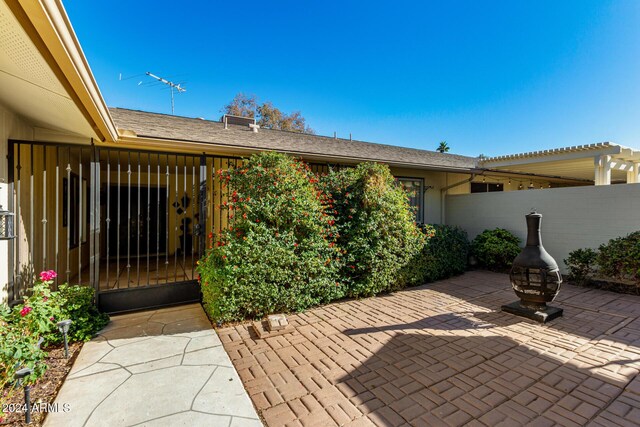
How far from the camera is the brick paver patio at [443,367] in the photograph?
7.66 feet

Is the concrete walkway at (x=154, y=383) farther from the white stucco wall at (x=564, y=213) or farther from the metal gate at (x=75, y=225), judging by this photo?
the white stucco wall at (x=564, y=213)

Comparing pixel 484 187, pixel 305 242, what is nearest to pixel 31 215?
pixel 305 242

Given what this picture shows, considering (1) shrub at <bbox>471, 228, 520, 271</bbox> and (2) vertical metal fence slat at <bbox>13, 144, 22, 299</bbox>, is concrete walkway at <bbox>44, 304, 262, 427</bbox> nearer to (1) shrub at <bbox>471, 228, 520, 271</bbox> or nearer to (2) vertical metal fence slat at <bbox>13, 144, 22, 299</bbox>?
(2) vertical metal fence slat at <bbox>13, 144, 22, 299</bbox>

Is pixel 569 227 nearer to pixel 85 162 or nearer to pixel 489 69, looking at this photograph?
pixel 489 69

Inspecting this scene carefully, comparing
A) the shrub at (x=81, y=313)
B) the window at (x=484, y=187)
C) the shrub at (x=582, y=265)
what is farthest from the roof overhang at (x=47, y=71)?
the window at (x=484, y=187)

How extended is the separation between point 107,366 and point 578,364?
5158 mm

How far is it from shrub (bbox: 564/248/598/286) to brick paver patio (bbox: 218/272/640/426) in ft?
4.96

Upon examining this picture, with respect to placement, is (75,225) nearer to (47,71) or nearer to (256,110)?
(47,71)

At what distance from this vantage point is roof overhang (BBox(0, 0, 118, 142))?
175 centimetres

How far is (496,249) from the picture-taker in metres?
7.59

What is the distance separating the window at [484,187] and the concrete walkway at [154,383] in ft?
35.8

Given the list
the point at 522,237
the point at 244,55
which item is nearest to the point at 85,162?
the point at 244,55

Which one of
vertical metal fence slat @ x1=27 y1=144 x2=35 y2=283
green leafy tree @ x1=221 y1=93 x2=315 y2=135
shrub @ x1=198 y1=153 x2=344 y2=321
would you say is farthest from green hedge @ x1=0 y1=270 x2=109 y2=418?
green leafy tree @ x1=221 y1=93 x2=315 y2=135

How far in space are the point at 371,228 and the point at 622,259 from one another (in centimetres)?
517
